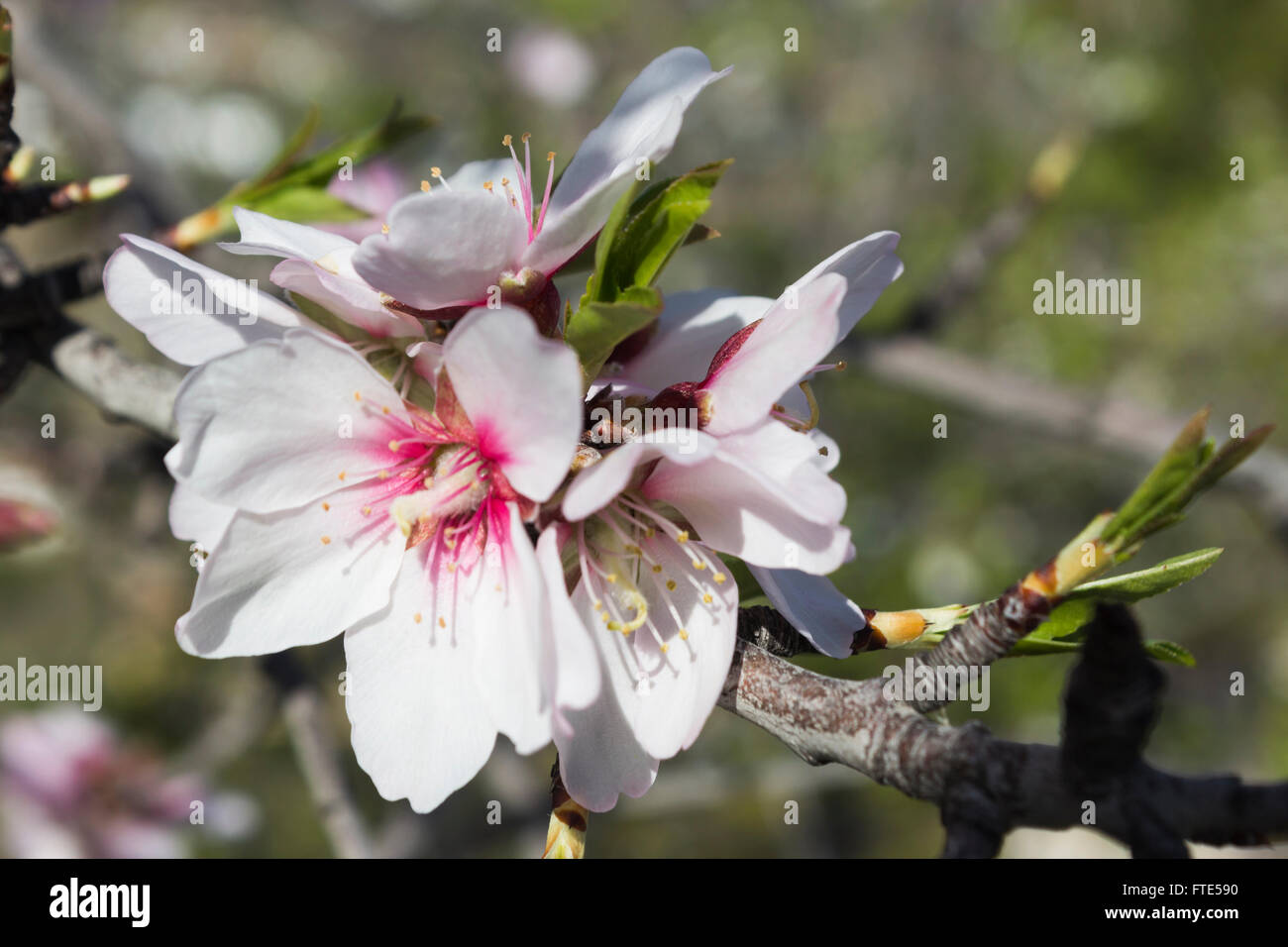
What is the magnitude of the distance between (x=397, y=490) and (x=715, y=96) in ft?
16.1

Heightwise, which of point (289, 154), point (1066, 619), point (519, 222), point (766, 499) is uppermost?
point (289, 154)

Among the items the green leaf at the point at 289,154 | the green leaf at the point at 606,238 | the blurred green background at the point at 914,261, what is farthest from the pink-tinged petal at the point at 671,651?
the blurred green background at the point at 914,261

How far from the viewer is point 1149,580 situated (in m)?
0.71

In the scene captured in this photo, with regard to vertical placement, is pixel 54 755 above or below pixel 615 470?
below

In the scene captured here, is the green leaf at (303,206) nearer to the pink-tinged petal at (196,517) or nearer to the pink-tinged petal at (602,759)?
the pink-tinged petal at (196,517)

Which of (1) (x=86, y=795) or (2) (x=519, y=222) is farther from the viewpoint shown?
(1) (x=86, y=795)

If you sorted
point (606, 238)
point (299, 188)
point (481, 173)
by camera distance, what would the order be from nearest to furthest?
point (606, 238) < point (481, 173) < point (299, 188)

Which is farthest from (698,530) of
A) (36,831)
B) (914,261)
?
(914,261)

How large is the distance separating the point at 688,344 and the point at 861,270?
18cm

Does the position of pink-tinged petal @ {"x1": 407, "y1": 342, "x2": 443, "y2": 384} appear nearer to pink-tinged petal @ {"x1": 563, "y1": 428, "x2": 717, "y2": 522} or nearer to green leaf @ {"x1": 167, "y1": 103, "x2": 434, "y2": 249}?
pink-tinged petal @ {"x1": 563, "y1": 428, "x2": 717, "y2": 522}

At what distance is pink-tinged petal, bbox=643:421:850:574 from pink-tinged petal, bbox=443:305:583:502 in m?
0.10

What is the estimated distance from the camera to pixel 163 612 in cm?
277

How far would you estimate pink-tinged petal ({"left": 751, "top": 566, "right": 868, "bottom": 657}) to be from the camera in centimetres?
74

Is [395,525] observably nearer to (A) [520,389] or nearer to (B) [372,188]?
(A) [520,389]
